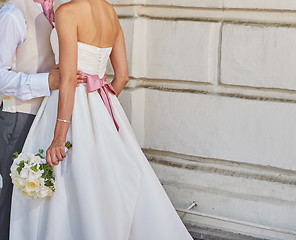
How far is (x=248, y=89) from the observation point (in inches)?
167

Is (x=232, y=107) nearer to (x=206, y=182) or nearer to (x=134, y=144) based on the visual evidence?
(x=206, y=182)

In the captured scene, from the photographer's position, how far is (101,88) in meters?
3.45

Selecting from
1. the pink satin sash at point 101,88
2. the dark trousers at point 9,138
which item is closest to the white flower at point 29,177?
the dark trousers at point 9,138

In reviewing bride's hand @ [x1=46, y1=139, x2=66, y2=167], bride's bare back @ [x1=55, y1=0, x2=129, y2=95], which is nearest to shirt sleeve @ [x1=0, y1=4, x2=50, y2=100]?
bride's bare back @ [x1=55, y1=0, x2=129, y2=95]

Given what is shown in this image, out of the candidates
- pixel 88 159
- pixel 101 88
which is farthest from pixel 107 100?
pixel 88 159

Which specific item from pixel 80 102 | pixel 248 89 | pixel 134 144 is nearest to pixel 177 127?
pixel 248 89

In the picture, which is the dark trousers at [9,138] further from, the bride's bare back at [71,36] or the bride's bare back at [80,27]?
the bride's bare back at [80,27]

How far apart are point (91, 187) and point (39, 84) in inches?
25.5

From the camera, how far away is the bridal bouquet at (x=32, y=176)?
311 centimetres

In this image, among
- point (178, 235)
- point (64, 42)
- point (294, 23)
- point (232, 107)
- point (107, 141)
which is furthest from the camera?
point (232, 107)

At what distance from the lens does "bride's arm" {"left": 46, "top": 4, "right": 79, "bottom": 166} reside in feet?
10.2

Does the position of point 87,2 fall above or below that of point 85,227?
above

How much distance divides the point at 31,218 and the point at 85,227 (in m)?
0.33

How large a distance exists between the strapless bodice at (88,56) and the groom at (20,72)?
0.09 meters
